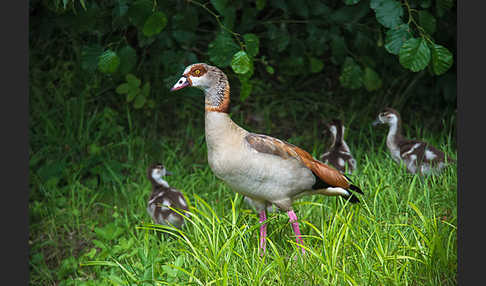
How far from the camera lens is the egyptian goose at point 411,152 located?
4898 millimetres

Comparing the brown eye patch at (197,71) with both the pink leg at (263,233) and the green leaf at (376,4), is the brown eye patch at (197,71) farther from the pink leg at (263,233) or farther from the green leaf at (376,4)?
the green leaf at (376,4)

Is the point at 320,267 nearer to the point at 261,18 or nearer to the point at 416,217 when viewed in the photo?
the point at 416,217

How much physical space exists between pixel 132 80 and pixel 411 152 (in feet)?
8.34

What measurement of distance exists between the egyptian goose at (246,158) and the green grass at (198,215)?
162 mm

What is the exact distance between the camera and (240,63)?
4051 mm

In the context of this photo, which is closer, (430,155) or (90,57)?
(90,57)

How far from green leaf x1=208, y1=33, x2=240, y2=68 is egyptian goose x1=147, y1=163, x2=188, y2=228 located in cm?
98

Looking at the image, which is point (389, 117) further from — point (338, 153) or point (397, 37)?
point (397, 37)

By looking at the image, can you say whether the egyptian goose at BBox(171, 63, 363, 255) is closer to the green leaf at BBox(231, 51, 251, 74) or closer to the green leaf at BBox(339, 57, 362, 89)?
the green leaf at BBox(231, 51, 251, 74)

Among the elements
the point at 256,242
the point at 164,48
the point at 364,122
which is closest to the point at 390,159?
the point at 364,122

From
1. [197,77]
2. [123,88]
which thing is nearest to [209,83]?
[197,77]

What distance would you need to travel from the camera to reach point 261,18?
20.2ft

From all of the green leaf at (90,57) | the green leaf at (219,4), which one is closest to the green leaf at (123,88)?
the green leaf at (90,57)

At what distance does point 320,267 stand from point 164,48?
116 inches
